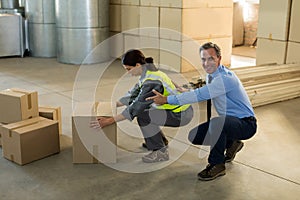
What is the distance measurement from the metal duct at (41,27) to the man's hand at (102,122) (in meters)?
5.64

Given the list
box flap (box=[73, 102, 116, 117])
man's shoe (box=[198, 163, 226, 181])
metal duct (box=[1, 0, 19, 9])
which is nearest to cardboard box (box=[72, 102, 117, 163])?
box flap (box=[73, 102, 116, 117])

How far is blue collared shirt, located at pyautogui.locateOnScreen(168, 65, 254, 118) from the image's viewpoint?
2.79 meters

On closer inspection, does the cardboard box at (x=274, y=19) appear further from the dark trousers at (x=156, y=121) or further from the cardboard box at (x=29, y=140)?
the cardboard box at (x=29, y=140)

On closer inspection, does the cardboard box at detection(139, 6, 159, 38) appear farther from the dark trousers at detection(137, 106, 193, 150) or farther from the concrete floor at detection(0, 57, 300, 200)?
the dark trousers at detection(137, 106, 193, 150)

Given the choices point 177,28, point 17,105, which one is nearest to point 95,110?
point 17,105

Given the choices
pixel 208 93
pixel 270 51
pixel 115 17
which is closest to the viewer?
pixel 208 93

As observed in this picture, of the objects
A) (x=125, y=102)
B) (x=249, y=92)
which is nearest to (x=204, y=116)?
(x=249, y=92)

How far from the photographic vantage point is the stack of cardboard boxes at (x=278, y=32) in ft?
19.5

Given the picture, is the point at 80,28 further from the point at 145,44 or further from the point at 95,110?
the point at 95,110

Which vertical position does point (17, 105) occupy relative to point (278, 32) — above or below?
below

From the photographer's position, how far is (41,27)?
26.9ft

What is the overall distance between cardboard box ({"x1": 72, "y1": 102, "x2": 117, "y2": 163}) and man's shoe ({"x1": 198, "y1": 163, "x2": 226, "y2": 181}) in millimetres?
692

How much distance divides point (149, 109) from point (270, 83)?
2.51m

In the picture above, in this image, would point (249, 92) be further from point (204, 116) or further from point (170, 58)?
point (170, 58)
